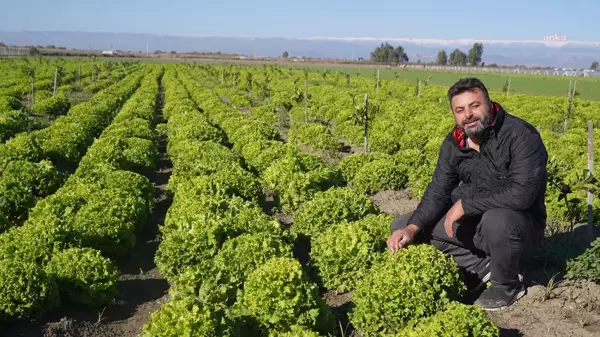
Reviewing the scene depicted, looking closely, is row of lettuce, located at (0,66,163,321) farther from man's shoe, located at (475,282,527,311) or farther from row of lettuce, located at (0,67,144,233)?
man's shoe, located at (475,282,527,311)

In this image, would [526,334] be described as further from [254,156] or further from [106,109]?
[106,109]

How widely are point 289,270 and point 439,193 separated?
2129 millimetres

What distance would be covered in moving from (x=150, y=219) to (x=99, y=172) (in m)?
1.44

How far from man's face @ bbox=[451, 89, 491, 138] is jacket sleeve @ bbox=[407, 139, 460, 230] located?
52cm

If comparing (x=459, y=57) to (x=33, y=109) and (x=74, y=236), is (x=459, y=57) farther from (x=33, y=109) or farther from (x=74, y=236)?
(x=74, y=236)

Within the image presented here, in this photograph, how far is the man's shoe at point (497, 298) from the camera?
5.81 metres

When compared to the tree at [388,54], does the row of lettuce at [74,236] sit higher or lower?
lower

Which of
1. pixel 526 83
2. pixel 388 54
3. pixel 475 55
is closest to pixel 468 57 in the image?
pixel 475 55

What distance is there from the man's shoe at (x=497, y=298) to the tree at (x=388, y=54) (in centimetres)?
14703

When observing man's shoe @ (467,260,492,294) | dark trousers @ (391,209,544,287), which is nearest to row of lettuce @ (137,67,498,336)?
dark trousers @ (391,209,544,287)

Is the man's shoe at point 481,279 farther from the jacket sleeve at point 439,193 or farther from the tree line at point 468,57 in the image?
the tree line at point 468,57

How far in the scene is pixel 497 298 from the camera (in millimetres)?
5824

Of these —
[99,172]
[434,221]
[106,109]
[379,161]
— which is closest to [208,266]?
[434,221]

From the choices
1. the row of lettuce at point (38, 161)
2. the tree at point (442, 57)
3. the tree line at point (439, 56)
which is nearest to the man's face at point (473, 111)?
the row of lettuce at point (38, 161)
